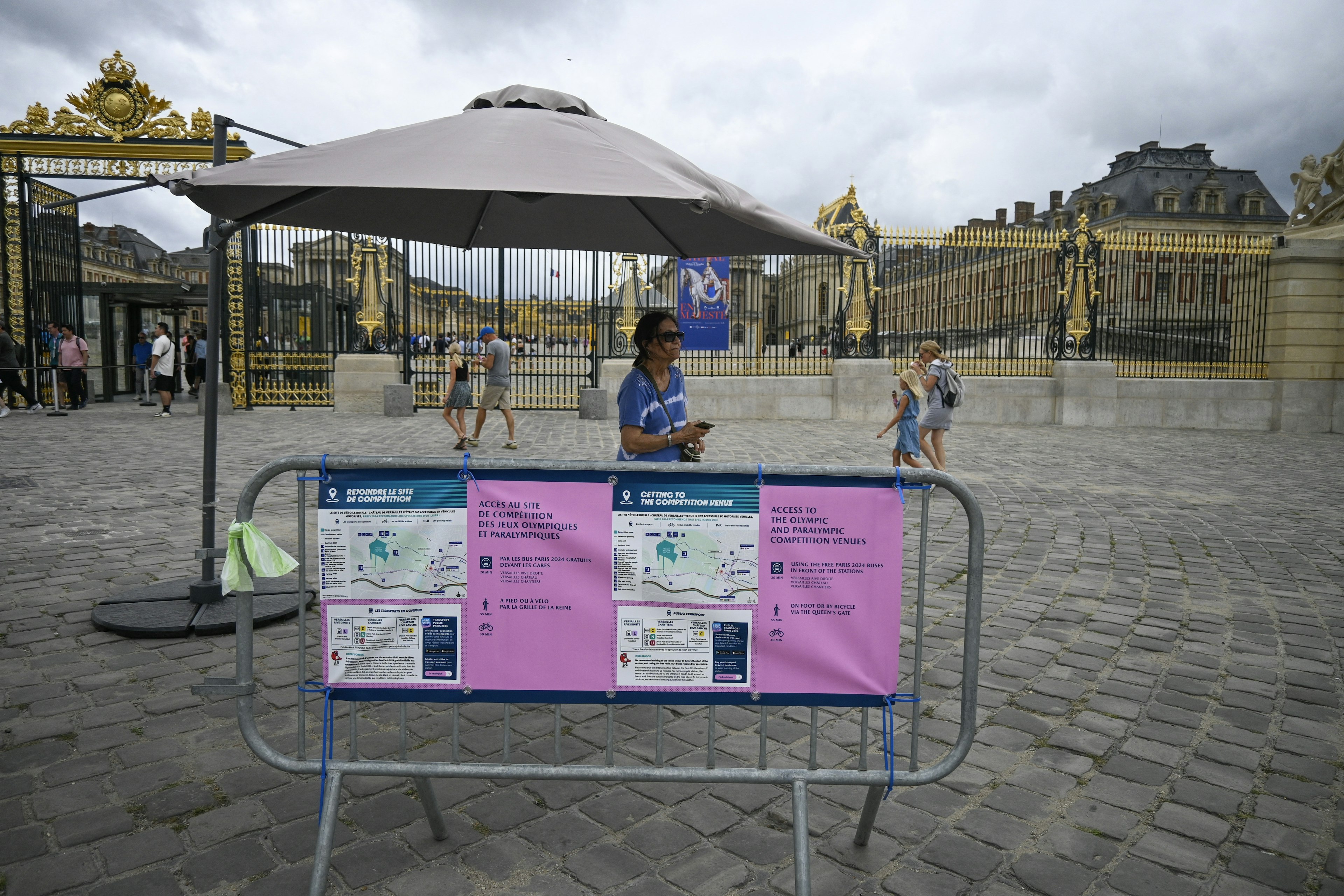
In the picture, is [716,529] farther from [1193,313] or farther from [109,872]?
[1193,313]

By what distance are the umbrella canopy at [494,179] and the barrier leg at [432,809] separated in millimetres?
1839

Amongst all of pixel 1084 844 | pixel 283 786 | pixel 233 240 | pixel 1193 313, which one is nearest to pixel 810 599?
pixel 1084 844

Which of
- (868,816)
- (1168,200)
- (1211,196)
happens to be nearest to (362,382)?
(868,816)

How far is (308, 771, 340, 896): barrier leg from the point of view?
239 centimetres

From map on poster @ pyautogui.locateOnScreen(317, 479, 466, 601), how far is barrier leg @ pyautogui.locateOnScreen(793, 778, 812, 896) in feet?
3.68

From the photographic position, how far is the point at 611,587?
2.59 m

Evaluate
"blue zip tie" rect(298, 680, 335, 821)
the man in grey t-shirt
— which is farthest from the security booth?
"blue zip tie" rect(298, 680, 335, 821)

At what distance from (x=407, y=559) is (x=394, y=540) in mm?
66

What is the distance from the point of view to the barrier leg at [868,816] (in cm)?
278

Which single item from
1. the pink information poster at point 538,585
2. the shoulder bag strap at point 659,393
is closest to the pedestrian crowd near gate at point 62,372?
the shoulder bag strap at point 659,393

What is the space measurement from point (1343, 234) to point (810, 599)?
72.8 ft

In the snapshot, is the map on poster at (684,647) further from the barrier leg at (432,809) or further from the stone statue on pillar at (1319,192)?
the stone statue on pillar at (1319,192)

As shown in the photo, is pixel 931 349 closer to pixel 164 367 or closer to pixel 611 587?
pixel 611 587

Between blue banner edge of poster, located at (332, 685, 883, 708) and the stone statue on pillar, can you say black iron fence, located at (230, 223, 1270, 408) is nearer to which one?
the stone statue on pillar
